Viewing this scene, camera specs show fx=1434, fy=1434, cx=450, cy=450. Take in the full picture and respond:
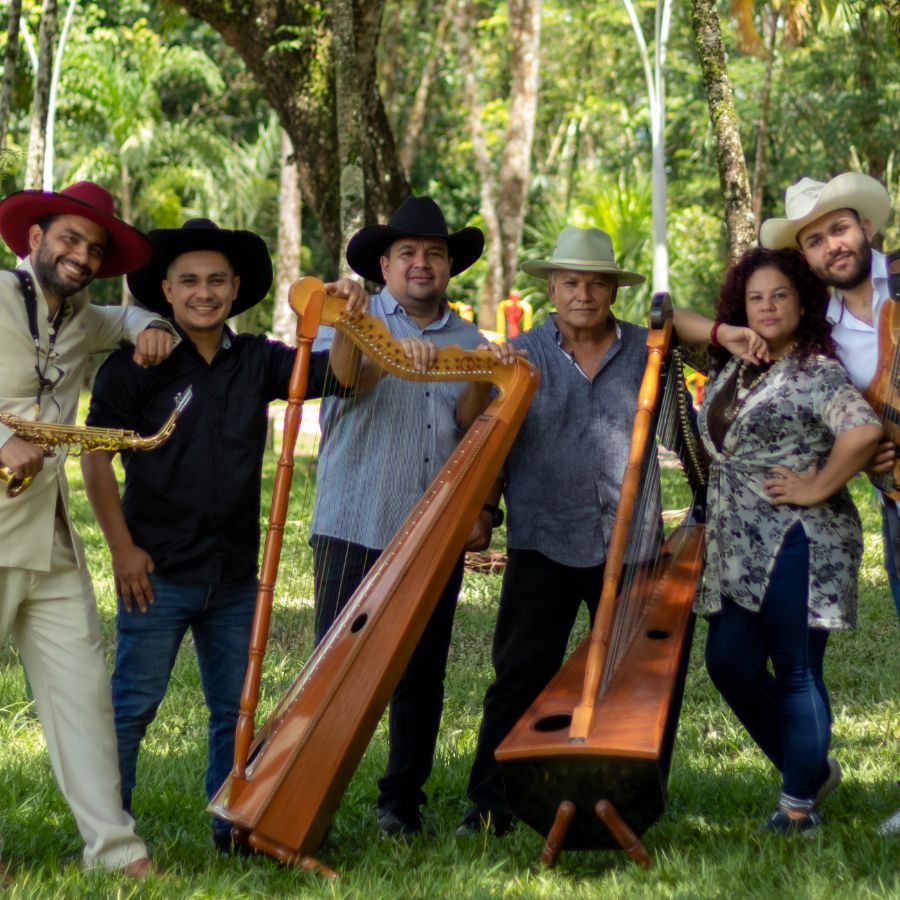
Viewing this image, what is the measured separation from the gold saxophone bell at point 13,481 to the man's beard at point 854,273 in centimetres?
243

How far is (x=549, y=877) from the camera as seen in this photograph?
4207 mm

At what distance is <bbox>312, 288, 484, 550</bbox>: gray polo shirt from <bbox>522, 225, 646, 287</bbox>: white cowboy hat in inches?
14.8

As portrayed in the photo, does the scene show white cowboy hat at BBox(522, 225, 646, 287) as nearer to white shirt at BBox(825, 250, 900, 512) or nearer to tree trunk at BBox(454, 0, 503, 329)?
white shirt at BBox(825, 250, 900, 512)

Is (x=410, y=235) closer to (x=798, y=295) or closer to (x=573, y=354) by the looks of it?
(x=573, y=354)

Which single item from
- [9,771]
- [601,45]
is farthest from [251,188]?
[9,771]

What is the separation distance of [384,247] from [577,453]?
989mm

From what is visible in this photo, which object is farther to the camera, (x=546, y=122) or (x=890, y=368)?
(x=546, y=122)

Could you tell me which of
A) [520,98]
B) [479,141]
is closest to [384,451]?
[520,98]

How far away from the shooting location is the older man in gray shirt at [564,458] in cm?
470

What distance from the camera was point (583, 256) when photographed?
15.2 feet

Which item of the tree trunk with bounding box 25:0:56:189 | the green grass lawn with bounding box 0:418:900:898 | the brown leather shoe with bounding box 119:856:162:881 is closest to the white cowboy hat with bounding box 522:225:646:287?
the green grass lawn with bounding box 0:418:900:898

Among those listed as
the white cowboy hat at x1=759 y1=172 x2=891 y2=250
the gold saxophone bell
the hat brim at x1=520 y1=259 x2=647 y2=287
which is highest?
the white cowboy hat at x1=759 y1=172 x2=891 y2=250

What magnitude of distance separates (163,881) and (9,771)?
1.54 meters

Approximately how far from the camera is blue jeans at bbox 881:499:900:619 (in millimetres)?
4523
